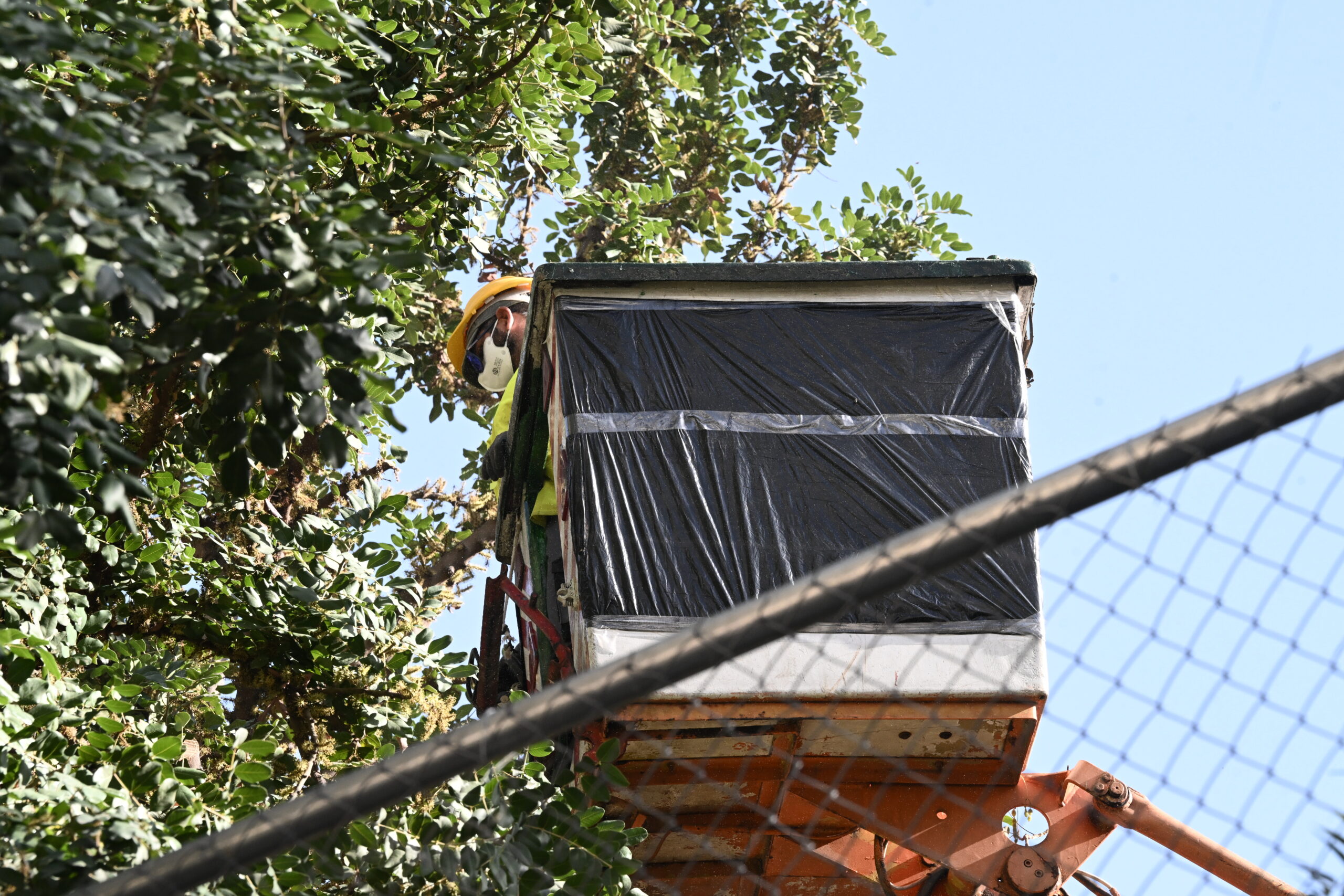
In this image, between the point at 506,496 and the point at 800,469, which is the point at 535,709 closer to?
the point at 800,469

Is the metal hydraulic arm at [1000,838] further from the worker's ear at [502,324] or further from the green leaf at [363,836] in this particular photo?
the worker's ear at [502,324]

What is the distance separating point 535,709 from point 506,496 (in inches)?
147

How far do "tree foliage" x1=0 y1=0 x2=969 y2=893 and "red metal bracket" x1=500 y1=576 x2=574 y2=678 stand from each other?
0.33m

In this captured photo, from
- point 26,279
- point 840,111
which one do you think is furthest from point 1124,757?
point 840,111

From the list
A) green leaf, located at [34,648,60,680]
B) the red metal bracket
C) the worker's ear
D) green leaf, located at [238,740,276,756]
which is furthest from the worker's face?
green leaf, located at [238,740,276,756]

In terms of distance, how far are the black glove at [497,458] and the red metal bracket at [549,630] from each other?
53cm

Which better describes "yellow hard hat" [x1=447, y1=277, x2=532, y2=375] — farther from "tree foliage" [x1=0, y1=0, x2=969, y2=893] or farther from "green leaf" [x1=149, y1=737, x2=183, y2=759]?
"green leaf" [x1=149, y1=737, x2=183, y2=759]

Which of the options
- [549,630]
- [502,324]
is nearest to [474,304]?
[502,324]

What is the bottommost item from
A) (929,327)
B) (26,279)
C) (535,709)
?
(535,709)

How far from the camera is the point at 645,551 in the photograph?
195 inches

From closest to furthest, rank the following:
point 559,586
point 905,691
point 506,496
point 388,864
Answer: point 388,864, point 905,691, point 559,586, point 506,496

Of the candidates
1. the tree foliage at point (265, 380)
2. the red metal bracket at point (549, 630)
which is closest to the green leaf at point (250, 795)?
the tree foliage at point (265, 380)

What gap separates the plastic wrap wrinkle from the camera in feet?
16.8

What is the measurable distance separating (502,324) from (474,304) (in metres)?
0.25
